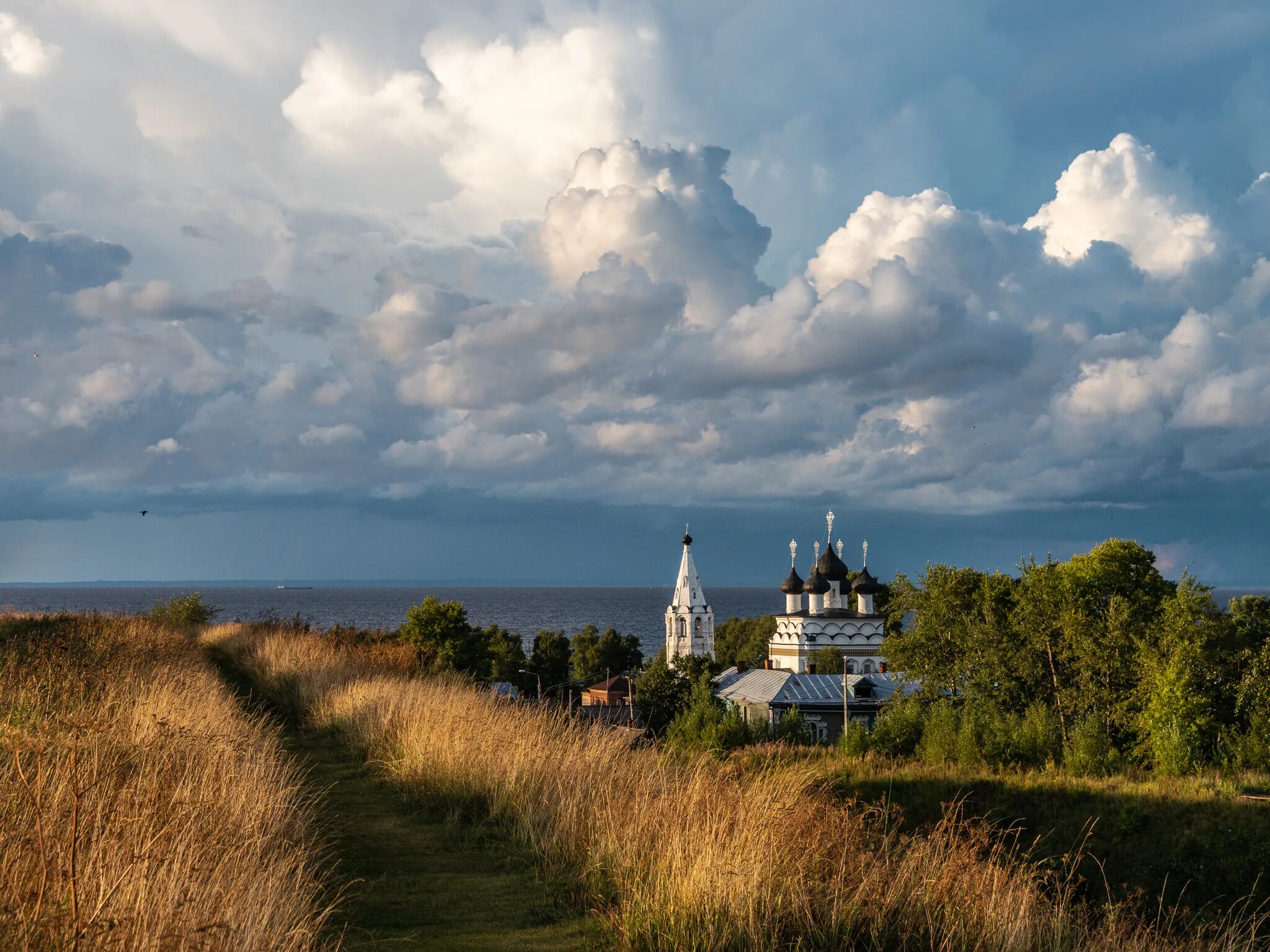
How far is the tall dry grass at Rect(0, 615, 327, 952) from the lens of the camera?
430 centimetres

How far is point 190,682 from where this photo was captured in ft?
39.2

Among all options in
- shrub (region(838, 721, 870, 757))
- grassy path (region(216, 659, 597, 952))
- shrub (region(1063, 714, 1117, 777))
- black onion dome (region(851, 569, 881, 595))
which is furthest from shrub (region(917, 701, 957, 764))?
black onion dome (region(851, 569, 881, 595))

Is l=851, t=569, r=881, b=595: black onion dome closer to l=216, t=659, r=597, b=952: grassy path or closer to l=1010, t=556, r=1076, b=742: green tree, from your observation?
l=1010, t=556, r=1076, b=742: green tree

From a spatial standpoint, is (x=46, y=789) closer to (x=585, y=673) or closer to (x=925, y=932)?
(x=925, y=932)

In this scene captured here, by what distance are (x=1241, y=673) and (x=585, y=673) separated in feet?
200

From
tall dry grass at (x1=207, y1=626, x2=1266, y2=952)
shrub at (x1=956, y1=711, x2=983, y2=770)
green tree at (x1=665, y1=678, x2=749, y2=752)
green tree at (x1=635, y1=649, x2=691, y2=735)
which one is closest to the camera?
tall dry grass at (x1=207, y1=626, x2=1266, y2=952)

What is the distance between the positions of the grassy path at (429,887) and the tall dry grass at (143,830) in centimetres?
38

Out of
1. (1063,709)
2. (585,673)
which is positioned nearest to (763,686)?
(1063,709)

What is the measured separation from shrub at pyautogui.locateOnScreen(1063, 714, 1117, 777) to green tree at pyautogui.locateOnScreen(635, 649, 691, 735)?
778 inches

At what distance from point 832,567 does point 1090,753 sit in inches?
1841

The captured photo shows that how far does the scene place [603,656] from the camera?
304 ft

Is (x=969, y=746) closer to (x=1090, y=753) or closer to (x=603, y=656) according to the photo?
(x=1090, y=753)

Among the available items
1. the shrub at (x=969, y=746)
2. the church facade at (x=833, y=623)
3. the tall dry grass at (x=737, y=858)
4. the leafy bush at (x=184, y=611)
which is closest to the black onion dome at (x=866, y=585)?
the church facade at (x=833, y=623)

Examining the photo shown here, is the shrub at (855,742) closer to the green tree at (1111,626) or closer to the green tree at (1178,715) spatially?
the green tree at (1111,626)
